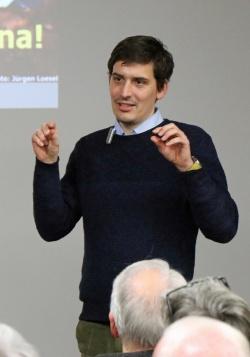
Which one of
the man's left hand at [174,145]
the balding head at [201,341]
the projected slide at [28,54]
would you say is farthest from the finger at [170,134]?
the projected slide at [28,54]

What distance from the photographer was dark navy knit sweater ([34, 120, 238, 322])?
2.21 metres

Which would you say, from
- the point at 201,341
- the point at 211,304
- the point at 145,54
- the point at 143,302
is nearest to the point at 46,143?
the point at 145,54

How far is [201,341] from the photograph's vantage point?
3.50 ft

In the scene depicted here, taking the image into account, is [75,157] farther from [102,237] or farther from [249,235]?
[249,235]

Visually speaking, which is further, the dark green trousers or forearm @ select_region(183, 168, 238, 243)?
the dark green trousers

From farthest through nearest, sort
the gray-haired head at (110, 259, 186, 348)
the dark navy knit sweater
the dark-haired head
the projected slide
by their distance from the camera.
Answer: the projected slide < the dark-haired head < the dark navy knit sweater < the gray-haired head at (110, 259, 186, 348)

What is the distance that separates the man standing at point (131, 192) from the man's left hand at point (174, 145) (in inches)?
1.0

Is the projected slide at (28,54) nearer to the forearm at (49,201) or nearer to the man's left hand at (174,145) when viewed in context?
the forearm at (49,201)

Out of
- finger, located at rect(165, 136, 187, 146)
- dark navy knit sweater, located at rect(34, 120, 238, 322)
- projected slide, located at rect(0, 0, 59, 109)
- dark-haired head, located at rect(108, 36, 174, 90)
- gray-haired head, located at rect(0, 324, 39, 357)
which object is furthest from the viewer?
projected slide, located at rect(0, 0, 59, 109)

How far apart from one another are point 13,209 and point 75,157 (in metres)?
1.55

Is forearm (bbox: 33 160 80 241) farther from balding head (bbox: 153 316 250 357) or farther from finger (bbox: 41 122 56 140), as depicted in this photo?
balding head (bbox: 153 316 250 357)

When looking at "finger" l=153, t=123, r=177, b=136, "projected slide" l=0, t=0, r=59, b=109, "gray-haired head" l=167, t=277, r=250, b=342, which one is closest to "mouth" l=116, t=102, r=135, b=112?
"finger" l=153, t=123, r=177, b=136

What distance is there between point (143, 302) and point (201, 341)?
49 cm

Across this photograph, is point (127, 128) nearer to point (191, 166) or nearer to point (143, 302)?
point (191, 166)
